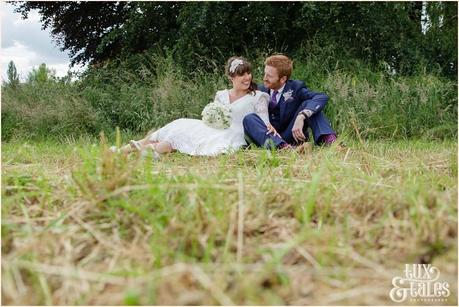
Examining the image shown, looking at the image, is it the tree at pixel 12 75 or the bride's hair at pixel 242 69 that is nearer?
the bride's hair at pixel 242 69

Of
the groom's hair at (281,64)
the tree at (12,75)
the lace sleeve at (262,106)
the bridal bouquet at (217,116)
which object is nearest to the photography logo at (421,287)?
the lace sleeve at (262,106)

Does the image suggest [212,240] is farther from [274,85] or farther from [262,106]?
[274,85]

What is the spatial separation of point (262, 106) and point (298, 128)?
45 cm

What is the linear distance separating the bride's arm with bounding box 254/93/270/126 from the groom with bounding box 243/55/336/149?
0.35ft

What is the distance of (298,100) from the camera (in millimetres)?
4676

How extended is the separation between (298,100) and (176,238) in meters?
3.53

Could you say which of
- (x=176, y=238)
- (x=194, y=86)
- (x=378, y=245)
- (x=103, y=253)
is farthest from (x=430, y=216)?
(x=194, y=86)

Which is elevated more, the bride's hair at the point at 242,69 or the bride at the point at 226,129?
the bride's hair at the point at 242,69

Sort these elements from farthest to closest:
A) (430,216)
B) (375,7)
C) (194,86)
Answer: (375,7)
(194,86)
(430,216)

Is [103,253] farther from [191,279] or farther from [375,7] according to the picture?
[375,7]

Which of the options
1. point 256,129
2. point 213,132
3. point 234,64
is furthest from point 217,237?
point 234,64

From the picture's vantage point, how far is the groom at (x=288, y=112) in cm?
432

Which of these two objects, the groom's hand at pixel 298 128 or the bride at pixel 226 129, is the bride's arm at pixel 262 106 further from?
the groom's hand at pixel 298 128

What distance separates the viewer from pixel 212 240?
128 cm
